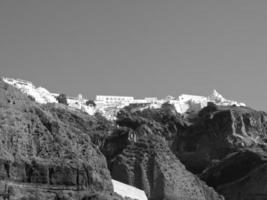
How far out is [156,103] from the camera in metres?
158

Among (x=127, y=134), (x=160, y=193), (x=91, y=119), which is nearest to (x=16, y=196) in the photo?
(x=160, y=193)

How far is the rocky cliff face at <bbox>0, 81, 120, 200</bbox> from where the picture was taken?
47094 mm

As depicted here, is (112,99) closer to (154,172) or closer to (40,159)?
(154,172)

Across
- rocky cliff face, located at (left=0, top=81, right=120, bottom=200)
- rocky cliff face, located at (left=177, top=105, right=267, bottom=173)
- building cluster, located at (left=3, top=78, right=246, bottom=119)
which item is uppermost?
building cluster, located at (left=3, top=78, right=246, bottom=119)

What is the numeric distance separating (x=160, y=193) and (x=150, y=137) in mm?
8603

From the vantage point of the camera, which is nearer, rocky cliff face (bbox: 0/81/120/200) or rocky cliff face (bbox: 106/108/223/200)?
rocky cliff face (bbox: 0/81/120/200)

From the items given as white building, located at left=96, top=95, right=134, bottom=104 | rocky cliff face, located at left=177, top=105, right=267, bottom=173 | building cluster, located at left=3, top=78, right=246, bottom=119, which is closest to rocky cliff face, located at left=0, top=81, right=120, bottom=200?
rocky cliff face, located at left=177, top=105, right=267, bottom=173

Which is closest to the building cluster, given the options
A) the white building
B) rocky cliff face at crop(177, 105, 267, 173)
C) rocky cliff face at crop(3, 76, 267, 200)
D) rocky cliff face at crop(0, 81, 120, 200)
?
the white building

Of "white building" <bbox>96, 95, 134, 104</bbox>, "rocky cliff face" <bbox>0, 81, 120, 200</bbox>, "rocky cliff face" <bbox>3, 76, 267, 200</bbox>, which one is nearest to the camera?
"rocky cliff face" <bbox>0, 81, 120, 200</bbox>

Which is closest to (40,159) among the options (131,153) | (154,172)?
(154,172)

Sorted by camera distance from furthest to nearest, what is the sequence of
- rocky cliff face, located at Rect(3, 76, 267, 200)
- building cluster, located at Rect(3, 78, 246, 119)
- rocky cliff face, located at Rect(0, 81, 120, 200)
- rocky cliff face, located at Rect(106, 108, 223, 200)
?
building cluster, located at Rect(3, 78, 246, 119), rocky cliff face, located at Rect(106, 108, 223, 200), rocky cliff face, located at Rect(3, 76, 267, 200), rocky cliff face, located at Rect(0, 81, 120, 200)

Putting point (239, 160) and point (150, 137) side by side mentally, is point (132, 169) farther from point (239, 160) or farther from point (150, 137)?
point (239, 160)

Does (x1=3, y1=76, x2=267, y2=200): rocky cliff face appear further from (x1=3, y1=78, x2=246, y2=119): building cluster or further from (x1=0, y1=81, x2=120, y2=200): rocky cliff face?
(x1=3, y1=78, x2=246, y2=119): building cluster

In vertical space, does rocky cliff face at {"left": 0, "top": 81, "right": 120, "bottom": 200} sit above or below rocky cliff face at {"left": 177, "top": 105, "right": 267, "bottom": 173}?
below
